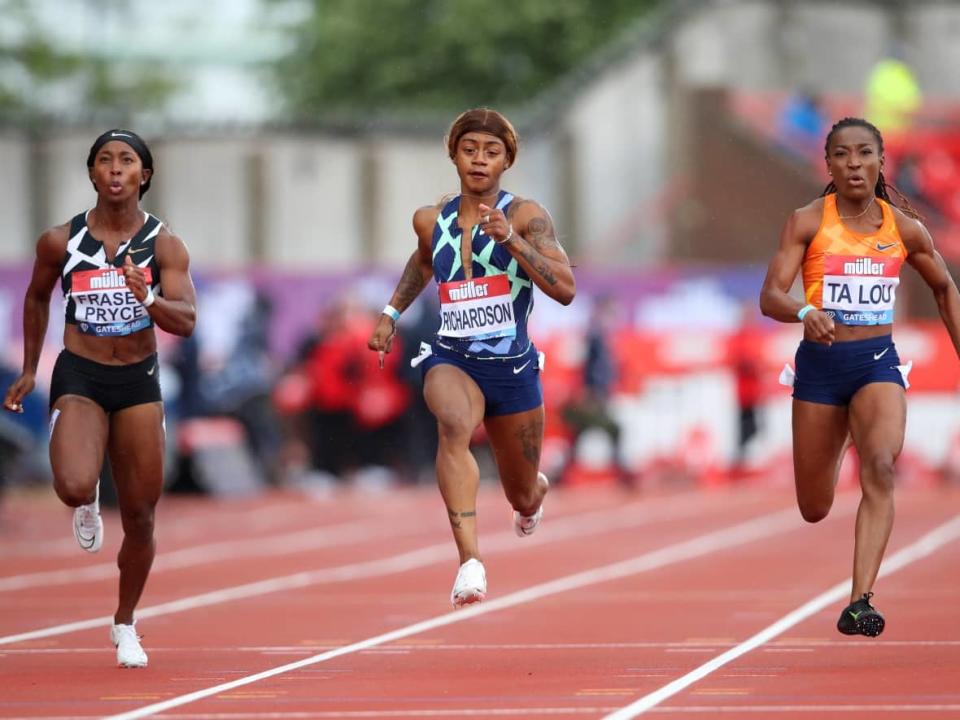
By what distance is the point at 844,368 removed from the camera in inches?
418

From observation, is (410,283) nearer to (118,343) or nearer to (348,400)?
(118,343)

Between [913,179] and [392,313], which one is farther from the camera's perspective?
[913,179]

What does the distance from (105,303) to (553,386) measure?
18.9 metres

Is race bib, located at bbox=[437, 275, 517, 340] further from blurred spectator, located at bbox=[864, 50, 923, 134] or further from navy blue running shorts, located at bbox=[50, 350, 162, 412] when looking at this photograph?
blurred spectator, located at bbox=[864, 50, 923, 134]

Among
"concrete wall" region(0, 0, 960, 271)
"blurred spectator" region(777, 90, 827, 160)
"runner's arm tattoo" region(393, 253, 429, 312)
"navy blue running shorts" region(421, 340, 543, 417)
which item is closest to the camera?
"navy blue running shorts" region(421, 340, 543, 417)

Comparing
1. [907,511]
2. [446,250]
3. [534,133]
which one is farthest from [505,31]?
[446,250]

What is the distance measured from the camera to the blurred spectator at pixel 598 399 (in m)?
28.5

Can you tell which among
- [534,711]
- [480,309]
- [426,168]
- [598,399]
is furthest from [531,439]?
[426,168]

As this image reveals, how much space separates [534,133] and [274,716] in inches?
1219

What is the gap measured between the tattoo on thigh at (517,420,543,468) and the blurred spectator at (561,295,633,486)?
56.6 feet

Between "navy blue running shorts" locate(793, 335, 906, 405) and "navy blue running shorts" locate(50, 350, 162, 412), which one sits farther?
"navy blue running shorts" locate(793, 335, 906, 405)

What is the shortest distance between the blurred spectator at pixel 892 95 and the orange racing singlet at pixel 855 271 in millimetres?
20216

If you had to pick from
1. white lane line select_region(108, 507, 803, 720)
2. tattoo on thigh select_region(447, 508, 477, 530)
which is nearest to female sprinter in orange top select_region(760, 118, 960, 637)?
tattoo on thigh select_region(447, 508, 477, 530)

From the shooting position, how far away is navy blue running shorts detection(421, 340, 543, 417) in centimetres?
1088
